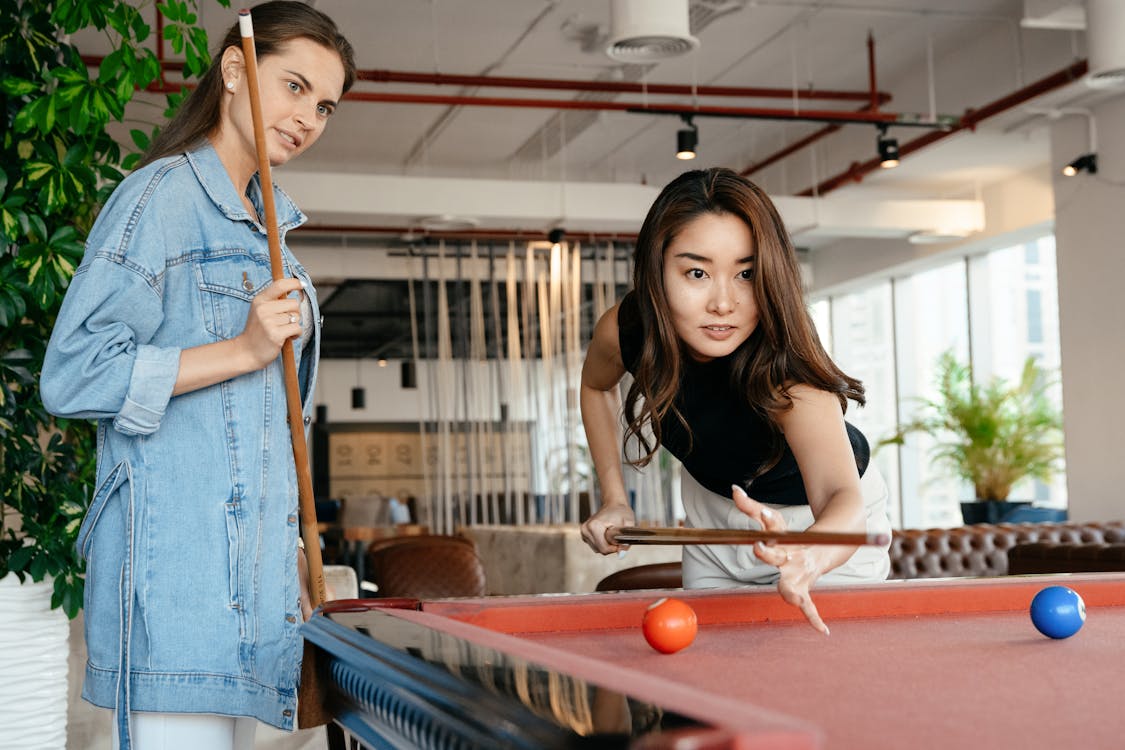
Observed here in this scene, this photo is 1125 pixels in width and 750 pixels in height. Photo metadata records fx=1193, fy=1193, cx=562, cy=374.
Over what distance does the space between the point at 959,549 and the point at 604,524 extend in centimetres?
416

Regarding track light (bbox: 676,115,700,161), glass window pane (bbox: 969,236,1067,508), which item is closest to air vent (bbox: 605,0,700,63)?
track light (bbox: 676,115,700,161)

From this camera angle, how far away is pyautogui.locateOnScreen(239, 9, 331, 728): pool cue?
4.85 ft

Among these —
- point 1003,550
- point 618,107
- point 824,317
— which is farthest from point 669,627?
point 824,317

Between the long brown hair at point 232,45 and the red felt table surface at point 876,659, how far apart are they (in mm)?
776

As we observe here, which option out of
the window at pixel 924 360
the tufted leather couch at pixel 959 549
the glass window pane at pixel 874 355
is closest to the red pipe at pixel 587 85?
the window at pixel 924 360

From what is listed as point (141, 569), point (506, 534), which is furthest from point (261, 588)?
point (506, 534)

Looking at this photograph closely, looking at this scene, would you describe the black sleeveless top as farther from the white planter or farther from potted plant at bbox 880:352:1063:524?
potted plant at bbox 880:352:1063:524

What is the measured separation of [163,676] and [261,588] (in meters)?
0.16

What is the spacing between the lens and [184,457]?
1558 millimetres

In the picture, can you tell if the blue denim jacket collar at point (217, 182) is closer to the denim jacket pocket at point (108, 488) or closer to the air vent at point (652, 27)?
the denim jacket pocket at point (108, 488)

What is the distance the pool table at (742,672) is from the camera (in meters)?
0.83

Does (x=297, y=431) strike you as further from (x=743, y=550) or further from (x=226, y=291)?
(x=743, y=550)

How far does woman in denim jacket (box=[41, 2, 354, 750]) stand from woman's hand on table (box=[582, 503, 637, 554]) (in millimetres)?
646

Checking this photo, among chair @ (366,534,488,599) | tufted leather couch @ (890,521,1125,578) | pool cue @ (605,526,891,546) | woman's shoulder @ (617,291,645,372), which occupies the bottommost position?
tufted leather couch @ (890,521,1125,578)
